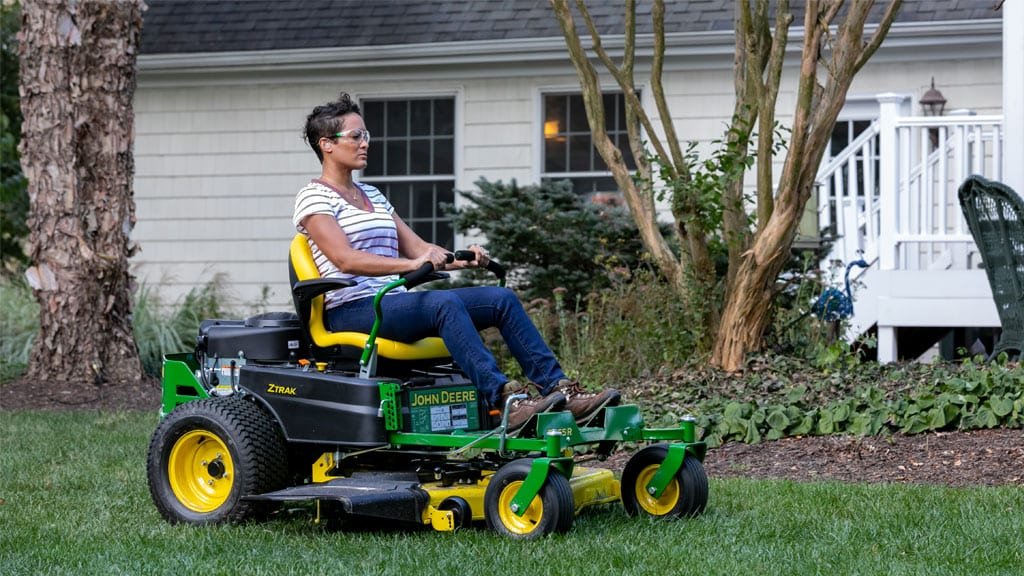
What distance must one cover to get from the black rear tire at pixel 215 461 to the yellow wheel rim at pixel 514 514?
A: 34.6 inches

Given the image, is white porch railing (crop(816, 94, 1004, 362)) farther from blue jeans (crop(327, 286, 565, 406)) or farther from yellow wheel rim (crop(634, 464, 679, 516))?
blue jeans (crop(327, 286, 565, 406))

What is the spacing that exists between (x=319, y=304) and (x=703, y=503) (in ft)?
5.25

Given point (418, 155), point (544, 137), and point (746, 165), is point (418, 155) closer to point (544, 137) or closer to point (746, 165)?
point (544, 137)

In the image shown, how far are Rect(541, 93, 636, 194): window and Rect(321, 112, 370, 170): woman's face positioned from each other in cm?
801

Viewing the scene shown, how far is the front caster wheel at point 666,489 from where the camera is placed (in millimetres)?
5281

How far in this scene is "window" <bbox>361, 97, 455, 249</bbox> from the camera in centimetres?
1418

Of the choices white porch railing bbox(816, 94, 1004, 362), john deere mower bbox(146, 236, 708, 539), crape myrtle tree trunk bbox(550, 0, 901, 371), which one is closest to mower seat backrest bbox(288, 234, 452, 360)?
john deere mower bbox(146, 236, 708, 539)

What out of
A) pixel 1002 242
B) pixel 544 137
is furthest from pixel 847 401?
pixel 544 137

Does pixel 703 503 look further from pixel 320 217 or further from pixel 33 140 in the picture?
pixel 33 140

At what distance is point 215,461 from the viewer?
5449 millimetres

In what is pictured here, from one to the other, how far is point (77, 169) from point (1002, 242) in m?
6.05

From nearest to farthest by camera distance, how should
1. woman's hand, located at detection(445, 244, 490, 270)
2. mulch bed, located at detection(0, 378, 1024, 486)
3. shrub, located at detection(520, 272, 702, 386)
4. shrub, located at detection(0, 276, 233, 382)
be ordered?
1. woman's hand, located at detection(445, 244, 490, 270)
2. mulch bed, located at detection(0, 378, 1024, 486)
3. shrub, located at detection(520, 272, 702, 386)
4. shrub, located at detection(0, 276, 233, 382)

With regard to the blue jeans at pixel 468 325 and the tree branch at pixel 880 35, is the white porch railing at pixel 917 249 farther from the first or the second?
the blue jeans at pixel 468 325

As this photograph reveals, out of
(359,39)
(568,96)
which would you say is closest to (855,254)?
(568,96)
